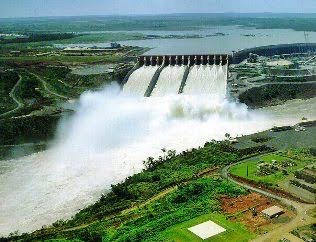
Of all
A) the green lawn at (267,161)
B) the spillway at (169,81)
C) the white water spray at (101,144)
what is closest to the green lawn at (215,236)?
the green lawn at (267,161)

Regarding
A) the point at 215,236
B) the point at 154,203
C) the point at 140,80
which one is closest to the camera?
the point at 215,236

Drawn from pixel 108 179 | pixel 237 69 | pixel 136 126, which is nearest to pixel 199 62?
pixel 237 69

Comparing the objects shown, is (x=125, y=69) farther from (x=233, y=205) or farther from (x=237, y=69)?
(x=233, y=205)

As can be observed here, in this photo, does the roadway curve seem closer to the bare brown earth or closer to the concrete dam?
the bare brown earth

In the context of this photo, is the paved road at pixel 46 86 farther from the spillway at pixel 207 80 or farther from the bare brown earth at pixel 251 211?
the bare brown earth at pixel 251 211

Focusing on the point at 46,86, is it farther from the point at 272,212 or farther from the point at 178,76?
the point at 272,212

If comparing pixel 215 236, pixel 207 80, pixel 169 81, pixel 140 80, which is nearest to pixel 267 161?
pixel 215 236
